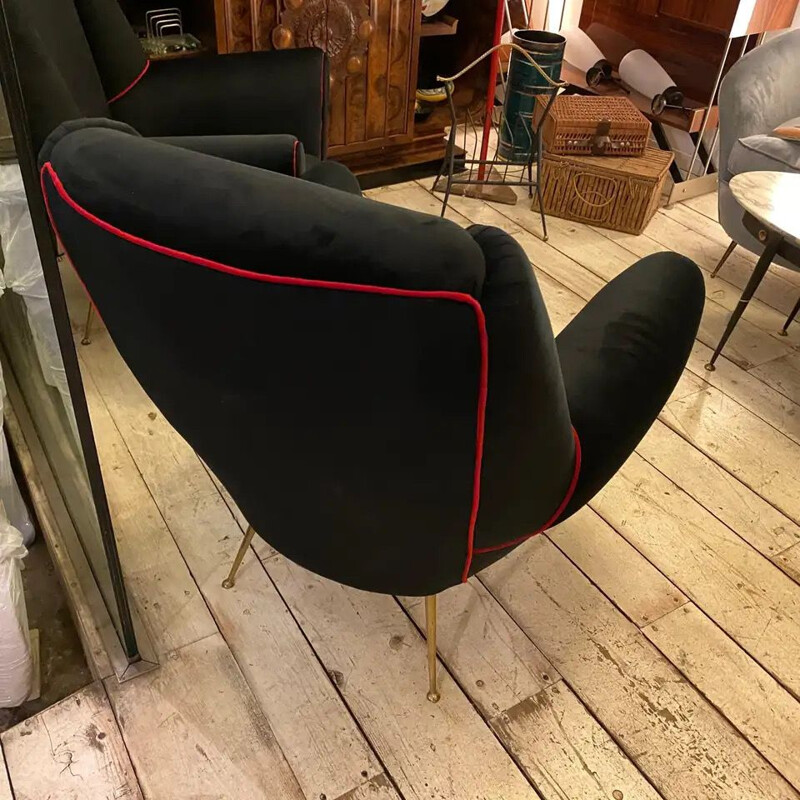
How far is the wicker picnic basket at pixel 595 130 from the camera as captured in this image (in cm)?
259

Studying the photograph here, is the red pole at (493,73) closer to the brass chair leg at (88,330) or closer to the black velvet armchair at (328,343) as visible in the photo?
the brass chair leg at (88,330)

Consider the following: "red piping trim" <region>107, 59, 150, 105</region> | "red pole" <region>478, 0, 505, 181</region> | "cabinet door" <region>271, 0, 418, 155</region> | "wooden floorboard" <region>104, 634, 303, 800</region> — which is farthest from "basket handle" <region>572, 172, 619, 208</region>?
"wooden floorboard" <region>104, 634, 303, 800</region>

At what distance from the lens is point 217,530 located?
1.54 metres

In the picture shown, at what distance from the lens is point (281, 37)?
7.83ft

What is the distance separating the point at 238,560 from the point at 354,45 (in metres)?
1.91

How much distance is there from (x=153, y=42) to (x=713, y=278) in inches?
78.1

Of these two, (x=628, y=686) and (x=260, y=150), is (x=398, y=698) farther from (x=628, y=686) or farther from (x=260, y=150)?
(x=260, y=150)

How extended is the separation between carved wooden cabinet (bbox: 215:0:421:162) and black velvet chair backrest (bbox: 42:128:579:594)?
184cm

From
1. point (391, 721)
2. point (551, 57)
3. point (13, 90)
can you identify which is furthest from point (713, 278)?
point (13, 90)

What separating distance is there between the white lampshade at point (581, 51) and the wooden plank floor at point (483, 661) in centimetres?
211

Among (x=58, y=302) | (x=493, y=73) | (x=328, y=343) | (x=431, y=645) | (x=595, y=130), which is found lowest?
(x=431, y=645)

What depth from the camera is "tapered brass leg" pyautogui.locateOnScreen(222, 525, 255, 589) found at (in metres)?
1.37

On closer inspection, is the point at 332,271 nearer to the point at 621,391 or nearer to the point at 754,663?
the point at 621,391

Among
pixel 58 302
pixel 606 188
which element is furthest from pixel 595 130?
pixel 58 302
